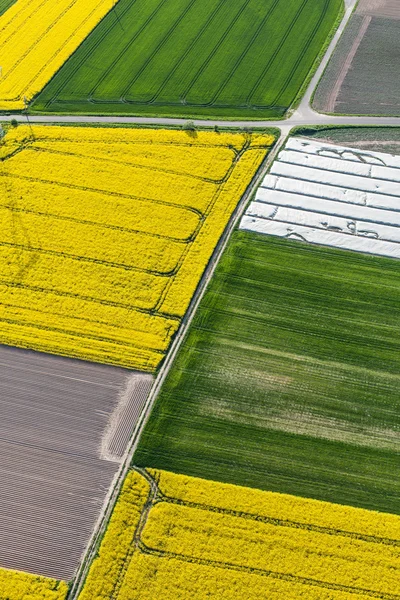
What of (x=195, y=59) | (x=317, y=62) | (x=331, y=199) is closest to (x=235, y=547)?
(x=331, y=199)

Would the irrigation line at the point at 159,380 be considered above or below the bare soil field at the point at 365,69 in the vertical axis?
below

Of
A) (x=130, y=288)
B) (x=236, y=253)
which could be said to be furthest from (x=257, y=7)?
(x=130, y=288)

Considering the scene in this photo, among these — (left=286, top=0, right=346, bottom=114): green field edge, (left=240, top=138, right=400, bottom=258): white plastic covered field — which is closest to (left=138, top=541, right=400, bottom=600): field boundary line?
(left=240, top=138, right=400, bottom=258): white plastic covered field

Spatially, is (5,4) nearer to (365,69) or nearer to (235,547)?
(365,69)

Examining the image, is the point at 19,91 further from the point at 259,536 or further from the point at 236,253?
the point at 259,536

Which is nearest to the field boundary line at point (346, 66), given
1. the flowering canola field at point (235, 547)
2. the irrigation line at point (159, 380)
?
the irrigation line at point (159, 380)

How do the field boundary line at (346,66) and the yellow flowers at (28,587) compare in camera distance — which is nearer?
the yellow flowers at (28,587)

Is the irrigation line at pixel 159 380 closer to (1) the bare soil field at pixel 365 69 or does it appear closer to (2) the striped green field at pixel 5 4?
(1) the bare soil field at pixel 365 69

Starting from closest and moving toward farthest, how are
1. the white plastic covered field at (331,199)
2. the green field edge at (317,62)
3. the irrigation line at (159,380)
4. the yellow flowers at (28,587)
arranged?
the yellow flowers at (28,587) < the irrigation line at (159,380) < the white plastic covered field at (331,199) < the green field edge at (317,62)
